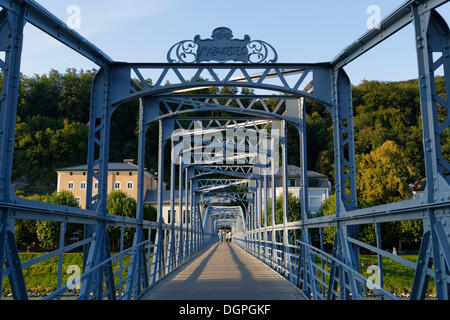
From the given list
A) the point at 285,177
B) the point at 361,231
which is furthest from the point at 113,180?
the point at 285,177

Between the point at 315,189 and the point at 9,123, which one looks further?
the point at 315,189

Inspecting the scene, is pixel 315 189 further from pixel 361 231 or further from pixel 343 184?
pixel 343 184

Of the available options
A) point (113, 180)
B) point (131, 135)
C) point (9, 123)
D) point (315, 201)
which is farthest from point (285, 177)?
point (315, 201)

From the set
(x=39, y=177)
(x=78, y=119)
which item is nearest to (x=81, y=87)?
(x=78, y=119)

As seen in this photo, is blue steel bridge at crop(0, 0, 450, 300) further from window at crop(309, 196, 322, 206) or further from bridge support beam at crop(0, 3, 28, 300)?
window at crop(309, 196, 322, 206)

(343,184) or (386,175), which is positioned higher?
(386,175)

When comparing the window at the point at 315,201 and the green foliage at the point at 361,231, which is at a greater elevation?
the window at the point at 315,201

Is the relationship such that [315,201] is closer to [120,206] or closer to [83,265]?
[120,206]

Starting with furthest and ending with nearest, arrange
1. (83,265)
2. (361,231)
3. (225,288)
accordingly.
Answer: (361,231)
(225,288)
(83,265)

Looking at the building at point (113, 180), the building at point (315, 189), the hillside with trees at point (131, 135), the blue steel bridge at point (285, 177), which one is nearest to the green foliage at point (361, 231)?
the hillside with trees at point (131, 135)

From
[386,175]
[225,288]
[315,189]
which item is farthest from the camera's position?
[315,189]

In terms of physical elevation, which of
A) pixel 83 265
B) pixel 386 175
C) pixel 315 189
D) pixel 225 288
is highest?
pixel 386 175

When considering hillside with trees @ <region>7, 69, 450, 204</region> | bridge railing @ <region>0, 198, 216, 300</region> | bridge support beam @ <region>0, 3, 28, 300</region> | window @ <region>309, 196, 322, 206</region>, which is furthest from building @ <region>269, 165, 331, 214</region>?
→ bridge support beam @ <region>0, 3, 28, 300</region>

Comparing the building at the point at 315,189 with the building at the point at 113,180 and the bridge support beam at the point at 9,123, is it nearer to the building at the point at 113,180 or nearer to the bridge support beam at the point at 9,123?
the building at the point at 113,180
